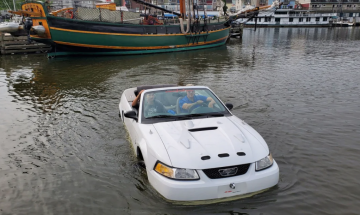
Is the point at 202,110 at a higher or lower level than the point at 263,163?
higher

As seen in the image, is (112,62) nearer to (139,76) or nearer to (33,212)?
(139,76)

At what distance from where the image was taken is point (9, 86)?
12672mm

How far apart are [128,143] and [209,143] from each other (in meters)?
2.77

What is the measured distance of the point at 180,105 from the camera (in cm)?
539

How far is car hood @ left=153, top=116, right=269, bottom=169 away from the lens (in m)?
3.79

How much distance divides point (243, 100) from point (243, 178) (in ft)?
21.5

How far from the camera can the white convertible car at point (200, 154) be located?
370 centimetres

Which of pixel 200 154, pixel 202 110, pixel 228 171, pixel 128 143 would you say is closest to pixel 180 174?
pixel 200 154

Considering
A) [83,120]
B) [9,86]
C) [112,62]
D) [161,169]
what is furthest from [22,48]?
[161,169]

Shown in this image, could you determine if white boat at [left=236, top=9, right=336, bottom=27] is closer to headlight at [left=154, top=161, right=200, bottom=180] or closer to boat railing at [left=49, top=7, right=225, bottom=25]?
boat railing at [left=49, top=7, right=225, bottom=25]

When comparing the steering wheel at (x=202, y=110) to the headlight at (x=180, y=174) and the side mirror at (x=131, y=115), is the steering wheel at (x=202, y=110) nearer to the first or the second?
the side mirror at (x=131, y=115)

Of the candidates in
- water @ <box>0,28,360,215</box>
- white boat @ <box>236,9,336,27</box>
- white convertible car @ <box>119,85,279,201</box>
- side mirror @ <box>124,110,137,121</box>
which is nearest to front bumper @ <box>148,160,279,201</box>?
white convertible car @ <box>119,85,279,201</box>

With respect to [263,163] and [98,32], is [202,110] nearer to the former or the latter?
[263,163]

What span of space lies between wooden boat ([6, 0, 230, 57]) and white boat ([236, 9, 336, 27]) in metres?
60.1
